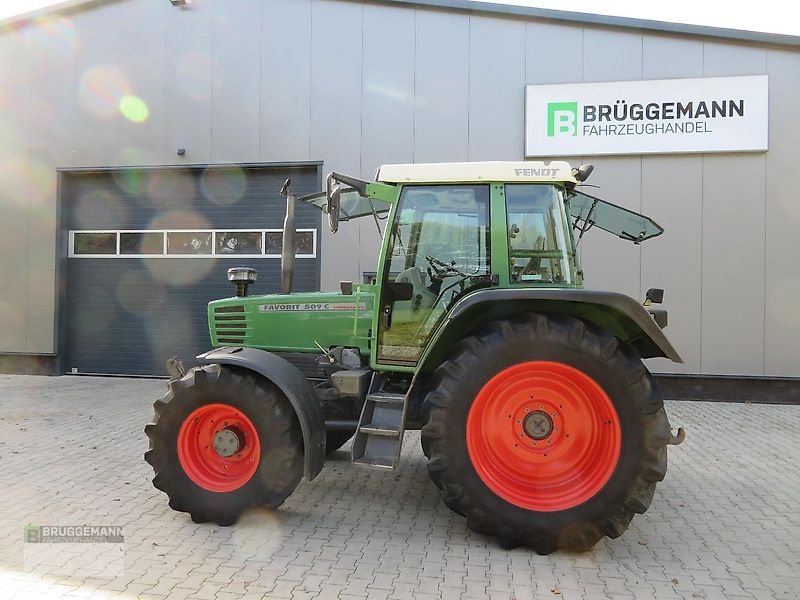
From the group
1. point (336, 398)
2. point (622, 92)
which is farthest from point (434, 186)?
point (622, 92)

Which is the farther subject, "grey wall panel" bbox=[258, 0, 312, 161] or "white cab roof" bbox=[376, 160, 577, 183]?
"grey wall panel" bbox=[258, 0, 312, 161]

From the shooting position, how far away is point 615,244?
8.39 metres

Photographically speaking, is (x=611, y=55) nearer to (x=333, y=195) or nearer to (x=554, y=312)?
(x=554, y=312)

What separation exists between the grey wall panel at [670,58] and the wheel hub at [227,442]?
7.91 metres

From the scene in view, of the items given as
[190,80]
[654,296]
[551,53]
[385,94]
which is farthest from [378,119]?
[654,296]

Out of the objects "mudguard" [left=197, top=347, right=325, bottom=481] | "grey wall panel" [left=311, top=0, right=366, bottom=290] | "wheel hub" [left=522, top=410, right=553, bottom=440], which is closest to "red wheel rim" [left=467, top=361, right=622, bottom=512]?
"wheel hub" [left=522, top=410, right=553, bottom=440]

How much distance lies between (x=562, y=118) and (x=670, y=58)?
5.86 ft

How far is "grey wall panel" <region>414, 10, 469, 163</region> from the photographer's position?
8.66 m

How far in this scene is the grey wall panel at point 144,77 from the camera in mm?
9594

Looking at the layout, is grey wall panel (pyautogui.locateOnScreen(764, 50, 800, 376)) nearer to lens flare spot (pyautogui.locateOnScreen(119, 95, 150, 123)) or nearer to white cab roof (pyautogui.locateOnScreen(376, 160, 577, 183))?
white cab roof (pyautogui.locateOnScreen(376, 160, 577, 183))

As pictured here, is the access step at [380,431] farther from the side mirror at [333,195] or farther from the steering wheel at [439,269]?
the side mirror at [333,195]

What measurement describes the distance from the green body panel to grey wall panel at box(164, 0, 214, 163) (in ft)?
19.9

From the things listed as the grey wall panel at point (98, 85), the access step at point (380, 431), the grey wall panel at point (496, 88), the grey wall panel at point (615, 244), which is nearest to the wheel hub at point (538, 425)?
the access step at point (380, 431)

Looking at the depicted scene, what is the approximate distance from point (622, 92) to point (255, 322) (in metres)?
6.81
